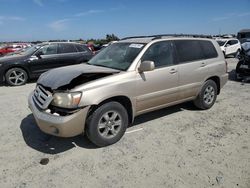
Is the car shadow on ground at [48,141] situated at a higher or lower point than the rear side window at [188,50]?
lower

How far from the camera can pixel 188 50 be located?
5344 millimetres

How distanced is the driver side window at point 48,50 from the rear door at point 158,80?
20.7 ft

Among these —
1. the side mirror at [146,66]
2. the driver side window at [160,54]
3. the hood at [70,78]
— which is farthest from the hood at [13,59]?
the side mirror at [146,66]

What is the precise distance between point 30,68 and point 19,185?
23.0 feet

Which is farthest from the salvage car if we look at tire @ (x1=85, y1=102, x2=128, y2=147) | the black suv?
the black suv

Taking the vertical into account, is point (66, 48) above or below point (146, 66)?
above

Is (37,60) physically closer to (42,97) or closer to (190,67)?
(42,97)

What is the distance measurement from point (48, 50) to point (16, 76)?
5.30 ft

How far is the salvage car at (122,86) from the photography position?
368 cm

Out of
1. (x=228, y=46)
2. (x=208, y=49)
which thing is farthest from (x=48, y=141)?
(x=228, y=46)

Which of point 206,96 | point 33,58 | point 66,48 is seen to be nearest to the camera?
point 206,96

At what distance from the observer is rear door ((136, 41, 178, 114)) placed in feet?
Answer: 14.5

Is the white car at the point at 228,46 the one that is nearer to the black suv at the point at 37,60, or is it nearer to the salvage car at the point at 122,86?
the black suv at the point at 37,60

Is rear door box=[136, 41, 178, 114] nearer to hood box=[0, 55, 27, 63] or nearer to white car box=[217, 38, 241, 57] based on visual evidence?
hood box=[0, 55, 27, 63]
